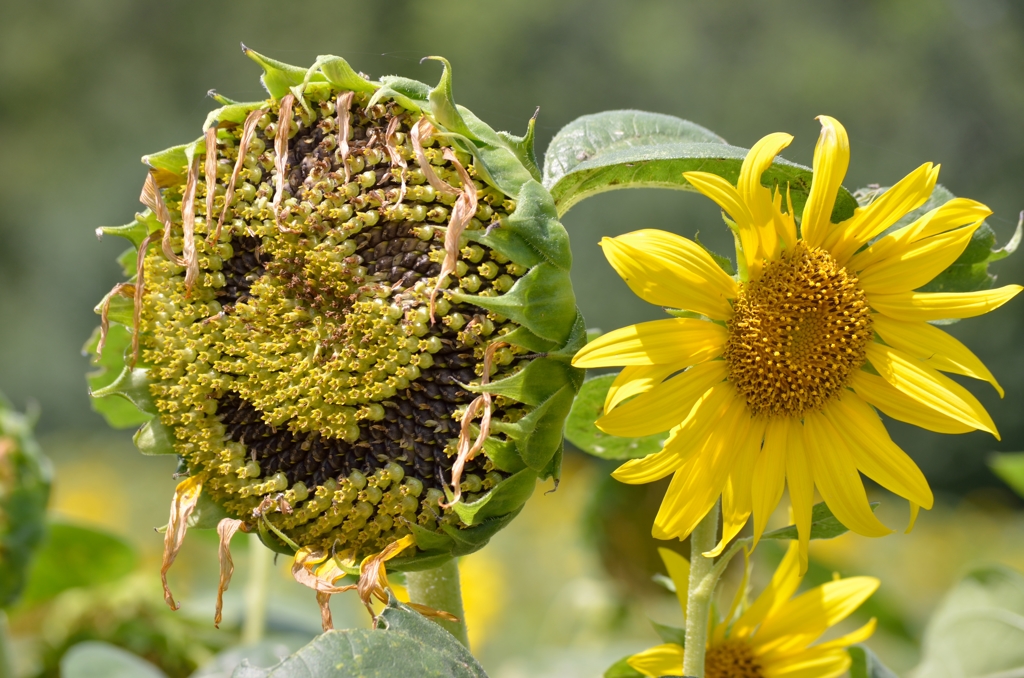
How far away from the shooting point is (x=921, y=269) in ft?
2.27

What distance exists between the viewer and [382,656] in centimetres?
60

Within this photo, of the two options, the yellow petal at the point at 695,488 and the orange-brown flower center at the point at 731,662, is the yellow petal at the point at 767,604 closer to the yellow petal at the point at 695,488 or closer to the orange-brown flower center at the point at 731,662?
the orange-brown flower center at the point at 731,662

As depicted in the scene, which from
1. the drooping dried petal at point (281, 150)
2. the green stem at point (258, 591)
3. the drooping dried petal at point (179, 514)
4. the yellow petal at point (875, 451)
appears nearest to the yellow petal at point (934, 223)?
the yellow petal at point (875, 451)

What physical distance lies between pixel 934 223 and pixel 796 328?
0.13 m

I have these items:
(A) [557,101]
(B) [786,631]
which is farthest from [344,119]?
(A) [557,101]

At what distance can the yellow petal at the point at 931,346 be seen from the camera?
673 mm

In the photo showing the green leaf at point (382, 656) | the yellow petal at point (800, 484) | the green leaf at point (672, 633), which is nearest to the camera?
the green leaf at point (382, 656)

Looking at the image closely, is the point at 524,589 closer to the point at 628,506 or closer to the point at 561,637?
the point at 561,637

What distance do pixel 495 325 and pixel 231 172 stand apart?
261 mm

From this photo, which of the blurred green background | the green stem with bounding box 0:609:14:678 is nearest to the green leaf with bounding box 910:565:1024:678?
the green stem with bounding box 0:609:14:678

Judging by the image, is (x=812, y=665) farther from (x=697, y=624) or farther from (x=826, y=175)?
(x=826, y=175)

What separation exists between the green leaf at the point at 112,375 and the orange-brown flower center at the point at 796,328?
56cm

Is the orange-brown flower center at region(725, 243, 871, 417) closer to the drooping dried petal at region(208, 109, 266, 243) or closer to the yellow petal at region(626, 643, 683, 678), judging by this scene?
the yellow petal at region(626, 643, 683, 678)

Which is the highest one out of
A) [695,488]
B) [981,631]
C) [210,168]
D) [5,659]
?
[210,168]
